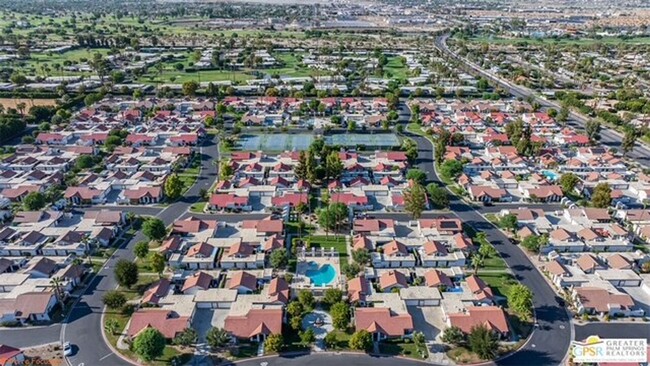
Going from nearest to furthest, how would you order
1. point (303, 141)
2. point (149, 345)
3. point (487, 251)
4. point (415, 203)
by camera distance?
point (149, 345), point (487, 251), point (415, 203), point (303, 141)

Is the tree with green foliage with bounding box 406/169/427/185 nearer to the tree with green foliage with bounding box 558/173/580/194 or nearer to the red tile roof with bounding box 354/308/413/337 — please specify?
the tree with green foliage with bounding box 558/173/580/194

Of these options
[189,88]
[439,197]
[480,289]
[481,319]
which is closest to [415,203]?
[439,197]

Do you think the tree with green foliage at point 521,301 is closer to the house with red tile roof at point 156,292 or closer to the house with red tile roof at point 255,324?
the house with red tile roof at point 255,324

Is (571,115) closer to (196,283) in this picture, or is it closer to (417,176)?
(417,176)

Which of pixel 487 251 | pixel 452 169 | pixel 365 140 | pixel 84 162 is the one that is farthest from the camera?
pixel 365 140

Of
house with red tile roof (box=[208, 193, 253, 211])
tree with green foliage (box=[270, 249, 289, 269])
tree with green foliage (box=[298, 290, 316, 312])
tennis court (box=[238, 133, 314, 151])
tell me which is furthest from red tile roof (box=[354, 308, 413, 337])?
tennis court (box=[238, 133, 314, 151])

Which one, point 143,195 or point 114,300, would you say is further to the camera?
point 143,195

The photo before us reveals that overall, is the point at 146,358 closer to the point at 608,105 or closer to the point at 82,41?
the point at 608,105

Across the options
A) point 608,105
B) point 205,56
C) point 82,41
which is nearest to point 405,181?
point 608,105

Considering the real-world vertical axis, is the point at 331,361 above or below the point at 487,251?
below
